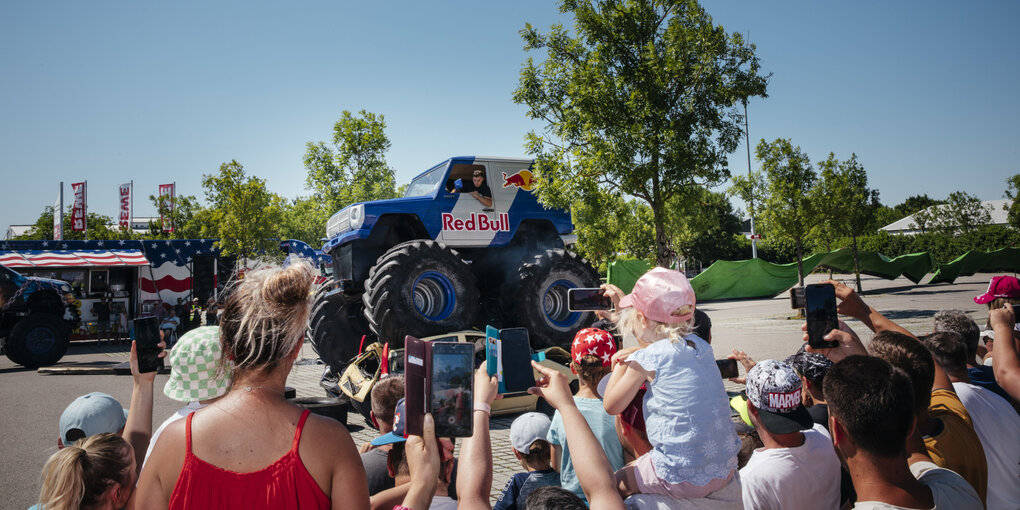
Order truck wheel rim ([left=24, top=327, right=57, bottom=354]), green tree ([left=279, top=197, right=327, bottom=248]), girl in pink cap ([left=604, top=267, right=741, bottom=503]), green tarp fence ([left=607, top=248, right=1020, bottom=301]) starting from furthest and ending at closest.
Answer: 1. green tree ([left=279, top=197, right=327, bottom=248])
2. green tarp fence ([left=607, top=248, right=1020, bottom=301])
3. truck wheel rim ([left=24, top=327, right=57, bottom=354])
4. girl in pink cap ([left=604, top=267, right=741, bottom=503])

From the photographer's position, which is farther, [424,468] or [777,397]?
[777,397]

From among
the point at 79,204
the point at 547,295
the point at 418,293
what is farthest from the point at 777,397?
the point at 79,204

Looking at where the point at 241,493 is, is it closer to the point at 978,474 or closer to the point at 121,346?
the point at 978,474

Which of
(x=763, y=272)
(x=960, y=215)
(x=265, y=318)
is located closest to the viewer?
(x=265, y=318)

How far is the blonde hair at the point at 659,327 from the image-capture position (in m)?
2.49

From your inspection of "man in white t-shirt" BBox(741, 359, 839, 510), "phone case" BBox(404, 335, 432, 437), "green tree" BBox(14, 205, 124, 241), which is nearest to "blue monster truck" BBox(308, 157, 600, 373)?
"man in white t-shirt" BBox(741, 359, 839, 510)

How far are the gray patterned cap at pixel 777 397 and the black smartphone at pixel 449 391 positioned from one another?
1.42 metres

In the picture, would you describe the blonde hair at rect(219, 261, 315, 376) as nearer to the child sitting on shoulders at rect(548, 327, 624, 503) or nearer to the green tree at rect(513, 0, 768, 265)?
the child sitting on shoulders at rect(548, 327, 624, 503)

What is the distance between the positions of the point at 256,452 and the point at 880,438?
81.7 inches

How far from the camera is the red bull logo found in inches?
416

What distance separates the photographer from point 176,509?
1593mm

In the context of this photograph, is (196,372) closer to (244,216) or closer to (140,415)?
(140,415)

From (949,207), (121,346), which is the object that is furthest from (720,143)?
(949,207)

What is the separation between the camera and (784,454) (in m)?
2.66
